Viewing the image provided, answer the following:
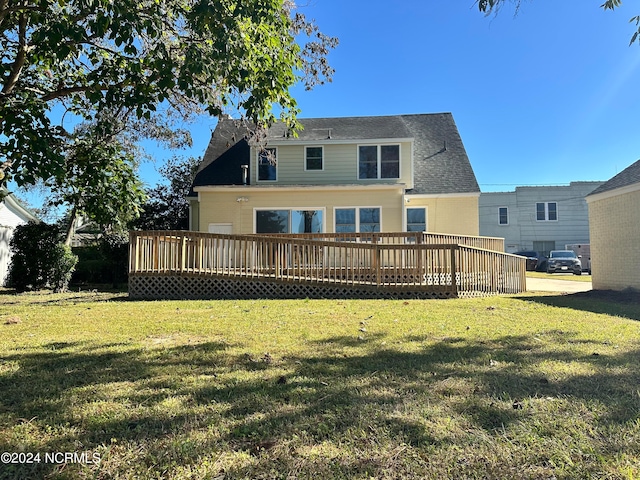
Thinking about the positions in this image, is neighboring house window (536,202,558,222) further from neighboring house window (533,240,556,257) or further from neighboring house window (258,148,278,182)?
neighboring house window (258,148,278,182)

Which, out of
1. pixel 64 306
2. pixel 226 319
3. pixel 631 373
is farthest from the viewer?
pixel 64 306

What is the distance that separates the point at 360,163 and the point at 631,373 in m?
13.7

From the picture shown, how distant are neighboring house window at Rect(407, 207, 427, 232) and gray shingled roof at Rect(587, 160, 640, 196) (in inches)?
253

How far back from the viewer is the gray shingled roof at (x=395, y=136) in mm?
16531

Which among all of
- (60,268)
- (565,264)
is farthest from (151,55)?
(565,264)

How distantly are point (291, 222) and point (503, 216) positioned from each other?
24014mm

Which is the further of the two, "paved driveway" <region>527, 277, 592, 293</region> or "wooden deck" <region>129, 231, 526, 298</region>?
"paved driveway" <region>527, 277, 592, 293</region>

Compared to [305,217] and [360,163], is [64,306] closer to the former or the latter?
[305,217]

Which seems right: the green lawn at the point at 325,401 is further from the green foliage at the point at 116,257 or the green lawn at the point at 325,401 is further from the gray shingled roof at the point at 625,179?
the green foliage at the point at 116,257

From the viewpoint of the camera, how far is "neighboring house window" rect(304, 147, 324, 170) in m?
16.4

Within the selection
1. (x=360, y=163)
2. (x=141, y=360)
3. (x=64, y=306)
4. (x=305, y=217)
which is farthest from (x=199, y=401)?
(x=360, y=163)

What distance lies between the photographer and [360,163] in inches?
642

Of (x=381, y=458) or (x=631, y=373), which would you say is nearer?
(x=381, y=458)

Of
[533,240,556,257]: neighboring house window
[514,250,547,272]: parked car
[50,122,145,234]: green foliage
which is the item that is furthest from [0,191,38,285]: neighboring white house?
[533,240,556,257]: neighboring house window
